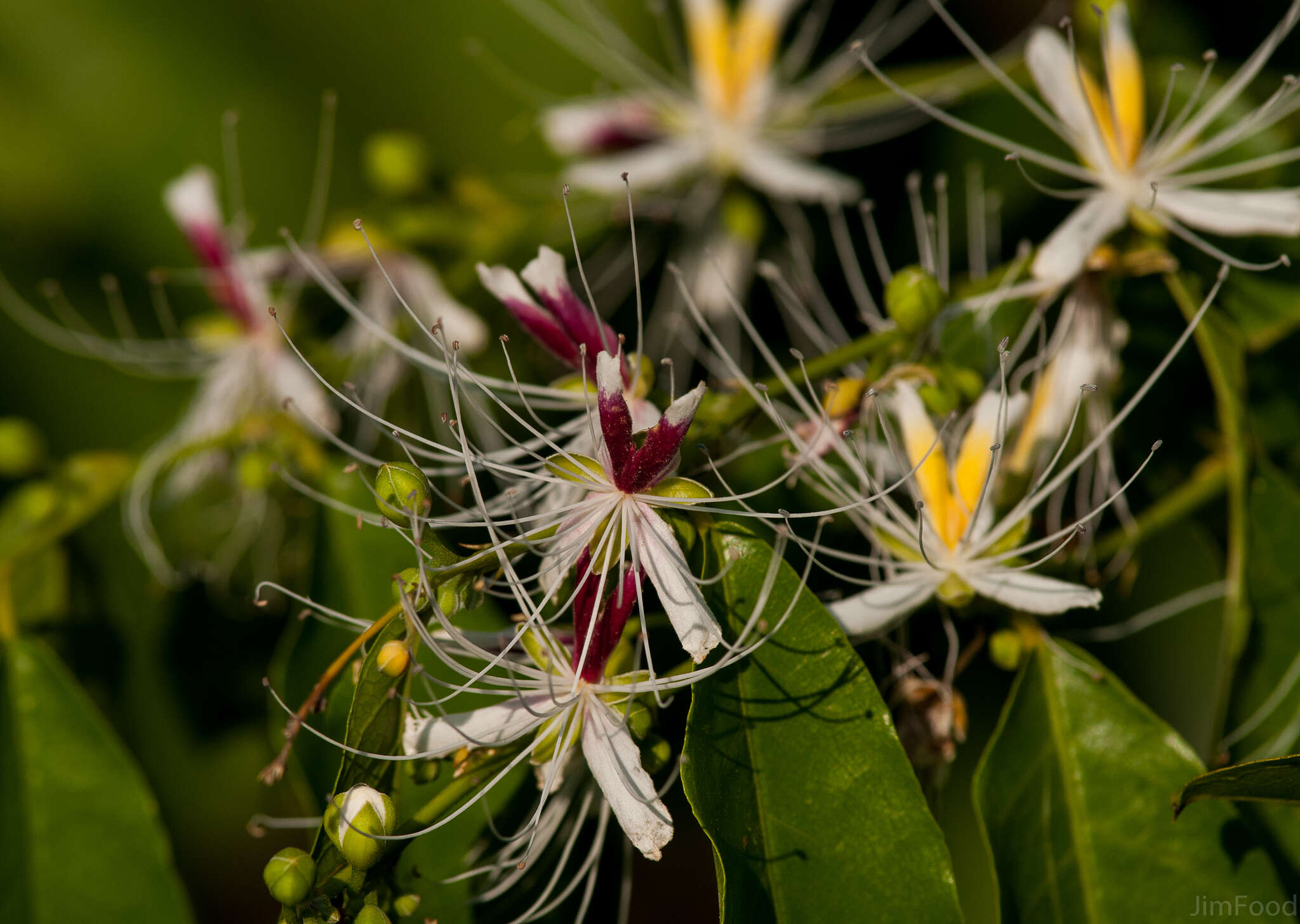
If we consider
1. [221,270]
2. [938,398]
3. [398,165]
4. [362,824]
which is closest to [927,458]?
[938,398]

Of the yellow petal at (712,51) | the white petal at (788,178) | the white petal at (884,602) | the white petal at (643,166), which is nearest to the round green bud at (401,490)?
the white petal at (884,602)

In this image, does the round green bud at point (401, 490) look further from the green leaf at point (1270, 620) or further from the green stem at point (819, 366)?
the green leaf at point (1270, 620)

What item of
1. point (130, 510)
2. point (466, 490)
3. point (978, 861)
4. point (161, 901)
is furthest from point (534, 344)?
point (978, 861)

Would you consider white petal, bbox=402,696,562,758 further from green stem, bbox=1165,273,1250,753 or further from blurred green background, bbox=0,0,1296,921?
blurred green background, bbox=0,0,1296,921

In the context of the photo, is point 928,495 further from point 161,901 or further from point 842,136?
point 161,901

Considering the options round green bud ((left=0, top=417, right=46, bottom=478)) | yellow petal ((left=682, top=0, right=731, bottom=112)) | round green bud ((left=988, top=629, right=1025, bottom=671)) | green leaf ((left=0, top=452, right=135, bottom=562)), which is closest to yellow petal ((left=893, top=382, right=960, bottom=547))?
round green bud ((left=988, top=629, right=1025, bottom=671))

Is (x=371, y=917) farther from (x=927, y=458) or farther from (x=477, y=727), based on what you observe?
(x=927, y=458)
